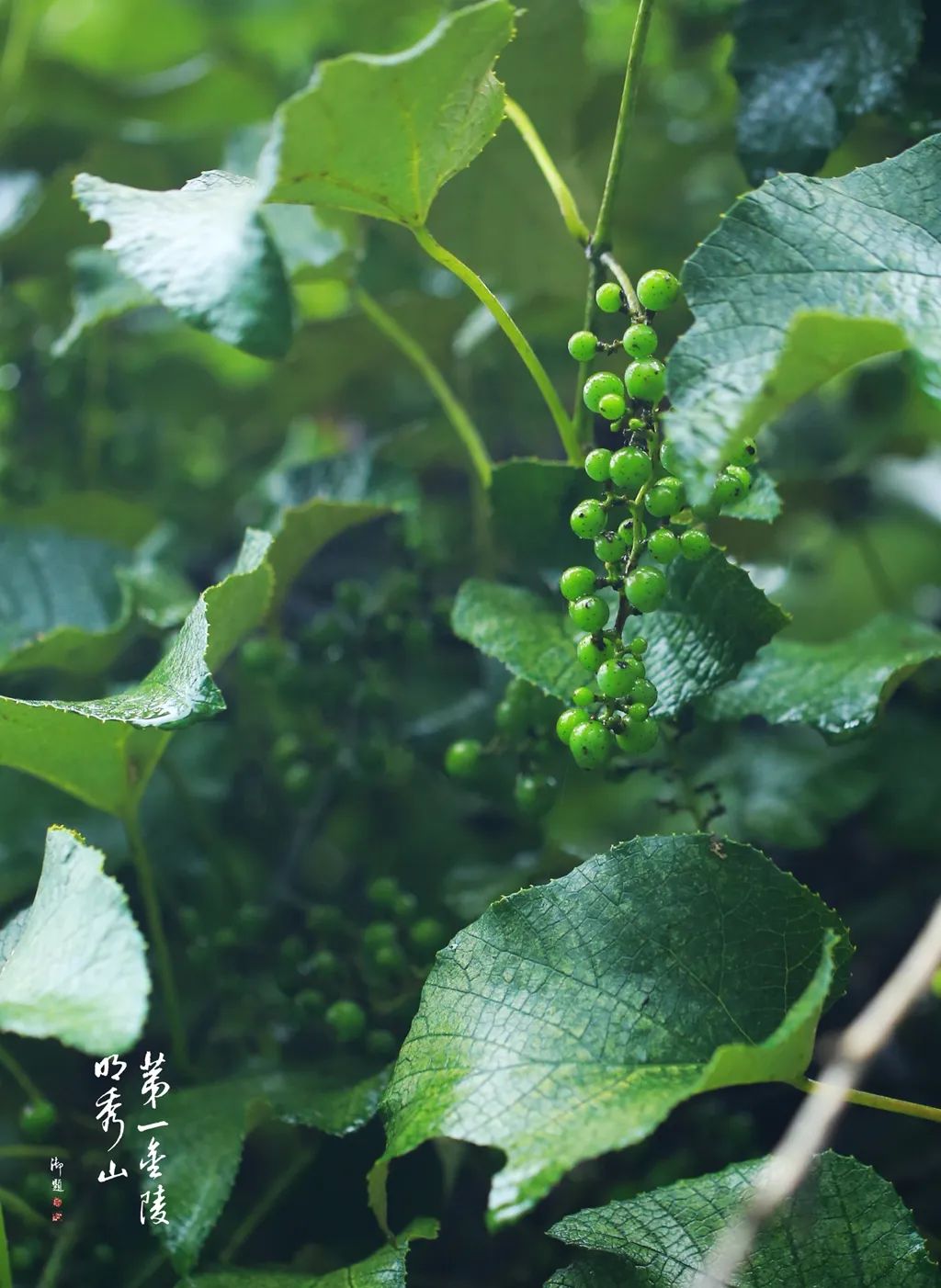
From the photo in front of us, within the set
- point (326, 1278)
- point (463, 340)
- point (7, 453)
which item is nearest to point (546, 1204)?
point (326, 1278)

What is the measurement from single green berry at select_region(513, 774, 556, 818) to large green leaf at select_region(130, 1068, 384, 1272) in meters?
0.17

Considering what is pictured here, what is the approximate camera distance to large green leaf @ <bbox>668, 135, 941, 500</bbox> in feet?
1.37

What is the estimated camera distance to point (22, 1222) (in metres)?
0.62

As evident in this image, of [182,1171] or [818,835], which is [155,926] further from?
[818,835]

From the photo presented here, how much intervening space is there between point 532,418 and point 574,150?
0.72ft

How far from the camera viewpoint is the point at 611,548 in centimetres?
52

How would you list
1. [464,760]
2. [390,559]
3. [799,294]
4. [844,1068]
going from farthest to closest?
1. [390,559]
2. [464,760]
3. [799,294]
4. [844,1068]

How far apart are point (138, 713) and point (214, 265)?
213 mm

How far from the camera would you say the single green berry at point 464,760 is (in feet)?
2.28

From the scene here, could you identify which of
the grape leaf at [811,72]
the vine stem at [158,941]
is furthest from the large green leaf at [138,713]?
the grape leaf at [811,72]

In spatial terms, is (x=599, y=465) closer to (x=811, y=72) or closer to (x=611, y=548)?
(x=611, y=548)

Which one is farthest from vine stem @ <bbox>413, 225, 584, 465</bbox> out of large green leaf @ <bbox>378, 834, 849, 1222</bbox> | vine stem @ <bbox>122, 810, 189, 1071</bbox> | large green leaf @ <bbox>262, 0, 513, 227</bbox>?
vine stem @ <bbox>122, 810, 189, 1071</bbox>

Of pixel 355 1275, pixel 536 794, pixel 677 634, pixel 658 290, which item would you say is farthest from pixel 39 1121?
pixel 658 290

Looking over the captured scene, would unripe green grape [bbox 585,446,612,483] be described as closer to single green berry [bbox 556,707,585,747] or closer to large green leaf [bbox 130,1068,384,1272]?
single green berry [bbox 556,707,585,747]
